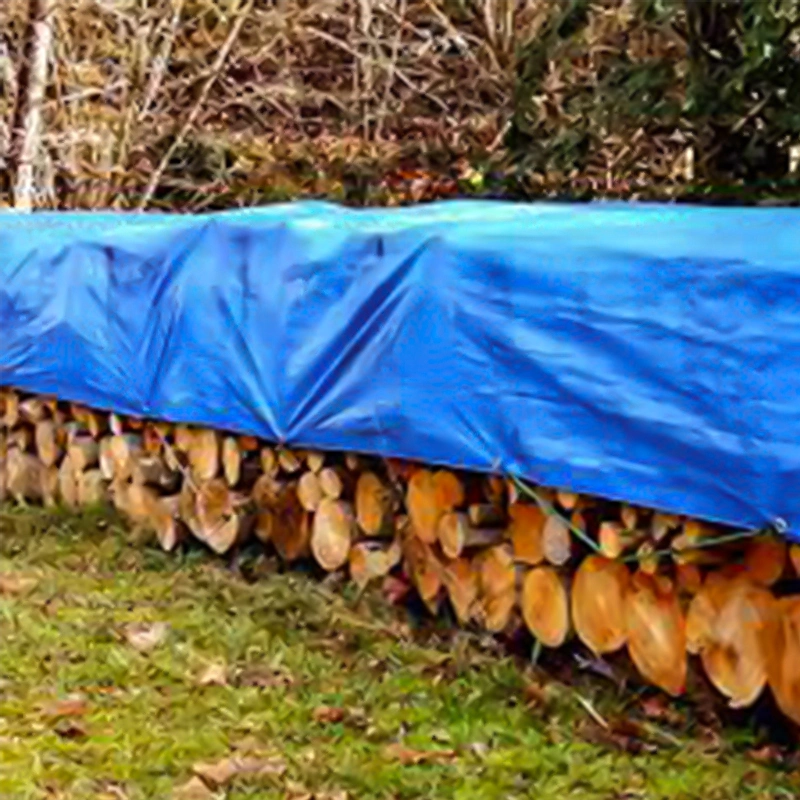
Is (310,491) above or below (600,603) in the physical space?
below

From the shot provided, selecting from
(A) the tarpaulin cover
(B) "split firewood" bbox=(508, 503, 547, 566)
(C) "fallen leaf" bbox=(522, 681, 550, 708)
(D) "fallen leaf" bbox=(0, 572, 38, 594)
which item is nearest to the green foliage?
(A) the tarpaulin cover

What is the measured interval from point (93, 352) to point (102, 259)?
0.41 metres

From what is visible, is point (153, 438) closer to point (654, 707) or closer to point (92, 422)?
point (92, 422)

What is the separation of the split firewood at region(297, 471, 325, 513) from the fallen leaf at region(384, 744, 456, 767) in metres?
1.61

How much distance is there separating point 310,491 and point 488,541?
95 centimetres

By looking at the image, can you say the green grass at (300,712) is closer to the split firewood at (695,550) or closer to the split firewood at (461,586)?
the split firewood at (461,586)

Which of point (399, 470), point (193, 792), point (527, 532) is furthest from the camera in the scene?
point (399, 470)

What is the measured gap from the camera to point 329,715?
386 cm

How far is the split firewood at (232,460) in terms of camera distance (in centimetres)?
552

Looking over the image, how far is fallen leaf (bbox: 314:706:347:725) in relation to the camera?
3.83 meters

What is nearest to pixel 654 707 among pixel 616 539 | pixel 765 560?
pixel 616 539

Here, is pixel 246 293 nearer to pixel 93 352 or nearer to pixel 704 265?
pixel 93 352

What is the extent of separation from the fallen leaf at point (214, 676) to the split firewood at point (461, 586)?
2.44 feet

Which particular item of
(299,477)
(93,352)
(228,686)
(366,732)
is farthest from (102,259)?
(366,732)
